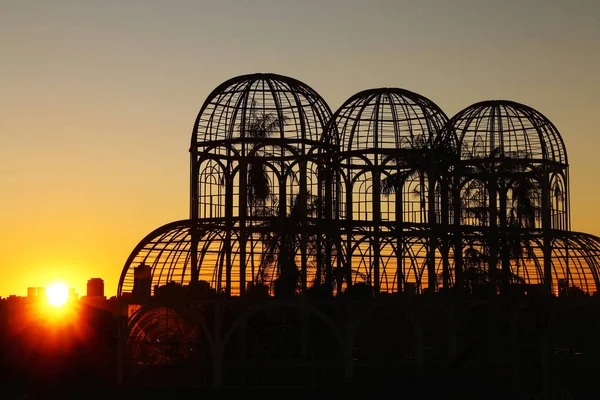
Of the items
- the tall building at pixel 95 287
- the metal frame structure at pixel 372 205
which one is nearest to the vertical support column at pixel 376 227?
the metal frame structure at pixel 372 205

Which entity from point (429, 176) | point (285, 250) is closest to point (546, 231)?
point (429, 176)

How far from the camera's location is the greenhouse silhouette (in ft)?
190

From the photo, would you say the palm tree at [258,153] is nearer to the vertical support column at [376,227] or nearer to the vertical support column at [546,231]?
the vertical support column at [376,227]

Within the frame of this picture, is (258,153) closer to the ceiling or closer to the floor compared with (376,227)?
closer to the ceiling

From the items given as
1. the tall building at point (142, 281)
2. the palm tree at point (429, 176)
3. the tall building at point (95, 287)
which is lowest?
the tall building at point (142, 281)

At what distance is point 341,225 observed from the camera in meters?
62.1

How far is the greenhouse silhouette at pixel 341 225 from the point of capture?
5791 centimetres

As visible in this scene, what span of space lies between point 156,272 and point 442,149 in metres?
14.9

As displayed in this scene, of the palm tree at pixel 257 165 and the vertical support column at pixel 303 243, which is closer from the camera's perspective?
the vertical support column at pixel 303 243

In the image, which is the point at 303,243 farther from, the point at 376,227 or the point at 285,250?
the point at 376,227

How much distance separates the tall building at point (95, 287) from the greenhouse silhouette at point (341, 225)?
26144mm

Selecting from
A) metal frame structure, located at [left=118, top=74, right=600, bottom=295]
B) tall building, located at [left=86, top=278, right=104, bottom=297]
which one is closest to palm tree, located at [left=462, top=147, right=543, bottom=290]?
metal frame structure, located at [left=118, top=74, right=600, bottom=295]

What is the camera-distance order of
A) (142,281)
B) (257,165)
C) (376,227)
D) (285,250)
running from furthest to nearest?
(376,227) → (257,165) → (142,281) → (285,250)

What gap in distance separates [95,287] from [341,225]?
106ft
